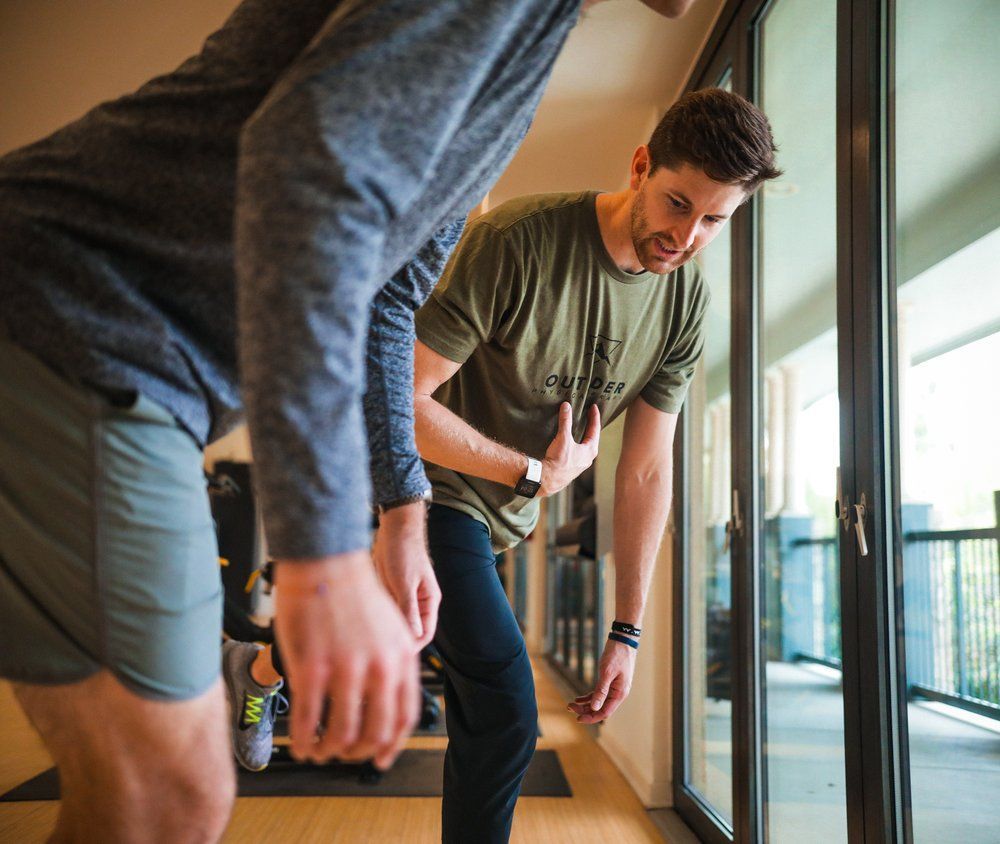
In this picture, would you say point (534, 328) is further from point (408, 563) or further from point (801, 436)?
point (801, 436)

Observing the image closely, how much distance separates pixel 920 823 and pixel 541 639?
6.65 m

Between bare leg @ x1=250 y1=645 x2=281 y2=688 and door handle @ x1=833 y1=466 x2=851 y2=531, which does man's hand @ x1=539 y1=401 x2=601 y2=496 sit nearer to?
door handle @ x1=833 y1=466 x2=851 y2=531

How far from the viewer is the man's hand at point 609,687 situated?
155 centimetres

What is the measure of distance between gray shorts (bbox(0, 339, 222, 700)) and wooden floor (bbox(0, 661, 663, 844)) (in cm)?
217

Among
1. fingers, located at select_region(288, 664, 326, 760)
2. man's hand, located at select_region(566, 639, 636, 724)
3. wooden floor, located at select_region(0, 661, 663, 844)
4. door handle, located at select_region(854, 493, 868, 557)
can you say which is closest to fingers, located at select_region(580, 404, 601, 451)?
man's hand, located at select_region(566, 639, 636, 724)

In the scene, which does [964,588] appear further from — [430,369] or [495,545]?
[430,369]

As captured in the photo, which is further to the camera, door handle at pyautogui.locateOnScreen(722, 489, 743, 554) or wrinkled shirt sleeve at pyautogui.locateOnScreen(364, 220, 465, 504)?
door handle at pyautogui.locateOnScreen(722, 489, 743, 554)

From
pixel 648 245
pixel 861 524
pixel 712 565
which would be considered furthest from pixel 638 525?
pixel 712 565

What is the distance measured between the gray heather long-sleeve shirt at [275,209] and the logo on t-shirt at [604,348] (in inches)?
33.1

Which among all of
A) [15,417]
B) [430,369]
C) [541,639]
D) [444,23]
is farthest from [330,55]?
[541,639]

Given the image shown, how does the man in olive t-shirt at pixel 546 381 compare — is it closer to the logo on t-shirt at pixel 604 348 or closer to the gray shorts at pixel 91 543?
the logo on t-shirt at pixel 604 348

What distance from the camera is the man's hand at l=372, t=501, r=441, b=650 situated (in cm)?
101

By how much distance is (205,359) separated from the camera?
27.7 inches

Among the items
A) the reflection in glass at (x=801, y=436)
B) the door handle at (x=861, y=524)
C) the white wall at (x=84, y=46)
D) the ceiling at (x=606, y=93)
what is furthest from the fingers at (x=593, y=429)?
the white wall at (x=84, y=46)
